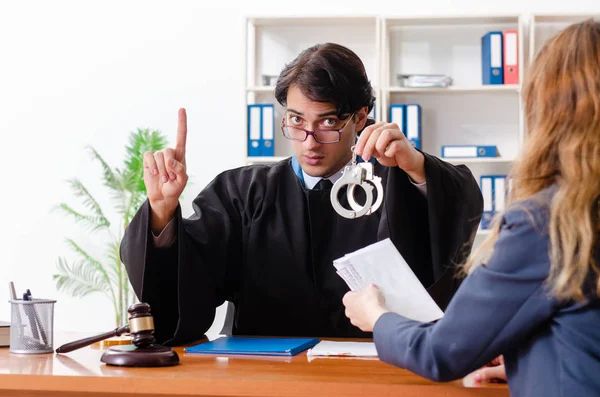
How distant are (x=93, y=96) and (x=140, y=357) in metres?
3.73

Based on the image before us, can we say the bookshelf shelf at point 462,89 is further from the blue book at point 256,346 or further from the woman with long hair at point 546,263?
the woman with long hair at point 546,263

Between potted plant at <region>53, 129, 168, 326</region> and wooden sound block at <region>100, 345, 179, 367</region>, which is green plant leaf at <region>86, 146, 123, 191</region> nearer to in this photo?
potted plant at <region>53, 129, 168, 326</region>

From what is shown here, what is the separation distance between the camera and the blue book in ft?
5.45

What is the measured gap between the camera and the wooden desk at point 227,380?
1358mm

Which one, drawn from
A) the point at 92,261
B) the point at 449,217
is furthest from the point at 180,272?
the point at 92,261

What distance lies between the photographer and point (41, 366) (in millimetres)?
1554

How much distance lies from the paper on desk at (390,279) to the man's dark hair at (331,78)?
2.51 ft

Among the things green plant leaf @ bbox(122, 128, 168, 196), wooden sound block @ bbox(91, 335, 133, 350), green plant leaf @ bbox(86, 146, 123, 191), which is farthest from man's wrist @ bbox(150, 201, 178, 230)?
green plant leaf @ bbox(86, 146, 123, 191)

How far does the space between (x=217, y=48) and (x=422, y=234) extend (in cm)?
315

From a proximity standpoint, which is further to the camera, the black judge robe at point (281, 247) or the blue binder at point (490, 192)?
the blue binder at point (490, 192)

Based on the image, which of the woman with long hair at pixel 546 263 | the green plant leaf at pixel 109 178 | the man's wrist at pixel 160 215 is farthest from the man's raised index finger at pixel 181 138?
the green plant leaf at pixel 109 178

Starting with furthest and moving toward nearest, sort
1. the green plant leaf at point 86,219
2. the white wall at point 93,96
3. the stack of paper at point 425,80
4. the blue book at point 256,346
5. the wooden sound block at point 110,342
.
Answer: the white wall at point 93,96, the green plant leaf at point 86,219, the stack of paper at point 425,80, the wooden sound block at point 110,342, the blue book at point 256,346

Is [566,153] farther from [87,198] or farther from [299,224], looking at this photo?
[87,198]

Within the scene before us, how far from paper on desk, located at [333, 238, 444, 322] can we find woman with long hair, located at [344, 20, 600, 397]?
0.24 metres
